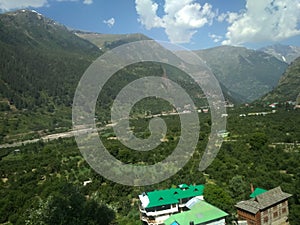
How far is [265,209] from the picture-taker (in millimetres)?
19531

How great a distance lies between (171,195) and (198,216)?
395cm

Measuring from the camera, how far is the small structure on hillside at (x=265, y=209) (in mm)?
19406

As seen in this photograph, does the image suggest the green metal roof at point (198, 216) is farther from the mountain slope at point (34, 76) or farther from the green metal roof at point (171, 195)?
the mountain slope at point (34, 76)

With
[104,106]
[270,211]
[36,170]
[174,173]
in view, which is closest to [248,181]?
[270,211]

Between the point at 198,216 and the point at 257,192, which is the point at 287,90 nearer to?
the point at 257,192

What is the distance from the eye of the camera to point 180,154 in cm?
3234

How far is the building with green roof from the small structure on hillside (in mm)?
3275

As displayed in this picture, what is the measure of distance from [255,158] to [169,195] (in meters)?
13.2

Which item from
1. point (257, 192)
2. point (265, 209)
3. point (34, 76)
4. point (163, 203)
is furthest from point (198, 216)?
point (34, 76)

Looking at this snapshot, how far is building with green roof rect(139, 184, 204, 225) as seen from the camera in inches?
806

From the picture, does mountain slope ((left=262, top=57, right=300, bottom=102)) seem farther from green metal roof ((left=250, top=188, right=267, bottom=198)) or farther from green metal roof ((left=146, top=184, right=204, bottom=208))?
green metal roof ((left=146, top=184, right=204, bottom=208))

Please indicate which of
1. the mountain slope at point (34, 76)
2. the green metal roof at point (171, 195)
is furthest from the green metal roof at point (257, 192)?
the mountain slope at point (34, 76)

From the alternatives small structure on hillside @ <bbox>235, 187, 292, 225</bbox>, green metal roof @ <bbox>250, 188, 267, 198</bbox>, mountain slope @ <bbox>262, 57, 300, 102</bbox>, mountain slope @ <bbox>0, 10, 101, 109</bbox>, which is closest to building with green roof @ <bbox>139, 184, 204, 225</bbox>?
small structure on hillside @ <bbox>235, 187, 292, 225</bbox>

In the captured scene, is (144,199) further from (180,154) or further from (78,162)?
(78,162)
